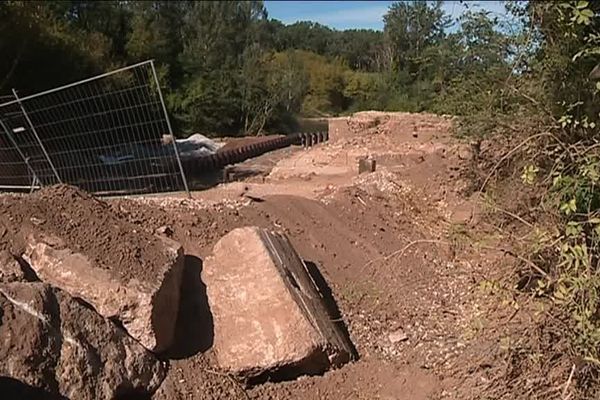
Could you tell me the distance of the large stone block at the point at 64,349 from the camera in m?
3.75

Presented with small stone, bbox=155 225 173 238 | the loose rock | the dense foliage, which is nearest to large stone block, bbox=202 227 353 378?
small stone, bbox=155 225 173 238

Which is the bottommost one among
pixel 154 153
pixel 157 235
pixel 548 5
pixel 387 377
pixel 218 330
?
pixel 154 153

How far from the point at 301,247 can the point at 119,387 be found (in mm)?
2449

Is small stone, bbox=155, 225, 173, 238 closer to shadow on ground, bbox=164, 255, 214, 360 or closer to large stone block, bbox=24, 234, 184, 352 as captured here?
shadow on ground, bbox=164, 255, 214, 360


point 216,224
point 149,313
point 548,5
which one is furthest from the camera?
point 216,224

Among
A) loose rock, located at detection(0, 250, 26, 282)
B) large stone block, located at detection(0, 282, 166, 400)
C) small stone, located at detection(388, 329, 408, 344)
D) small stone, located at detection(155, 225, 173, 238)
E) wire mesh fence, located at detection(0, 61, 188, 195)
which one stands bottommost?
wire mesh fence, located at detection(0, 61, 188, 195)

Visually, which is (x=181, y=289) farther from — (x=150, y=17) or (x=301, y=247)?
(x=150, y=17)

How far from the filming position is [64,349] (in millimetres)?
3916

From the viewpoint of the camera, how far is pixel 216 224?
19.6 feet

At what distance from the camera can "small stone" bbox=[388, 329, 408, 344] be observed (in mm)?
5449

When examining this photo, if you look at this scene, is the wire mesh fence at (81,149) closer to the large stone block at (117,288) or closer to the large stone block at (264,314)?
the large stone block at (264,314)

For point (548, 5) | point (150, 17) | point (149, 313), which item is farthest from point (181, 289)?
point (150, 17)

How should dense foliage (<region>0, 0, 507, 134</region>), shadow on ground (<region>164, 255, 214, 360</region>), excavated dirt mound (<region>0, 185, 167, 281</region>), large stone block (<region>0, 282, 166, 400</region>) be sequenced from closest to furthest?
large stone block (<region>0, 282, 166, 400</region>) → excavated dirt mound (<region>0, 185, 167, 281</region>) → shadow on ground (<region>164, 255, 214, 360</region>) → dense foliage (<region>0, 0, 507, 134</region>)

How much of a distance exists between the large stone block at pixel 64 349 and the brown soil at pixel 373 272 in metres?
0.30
